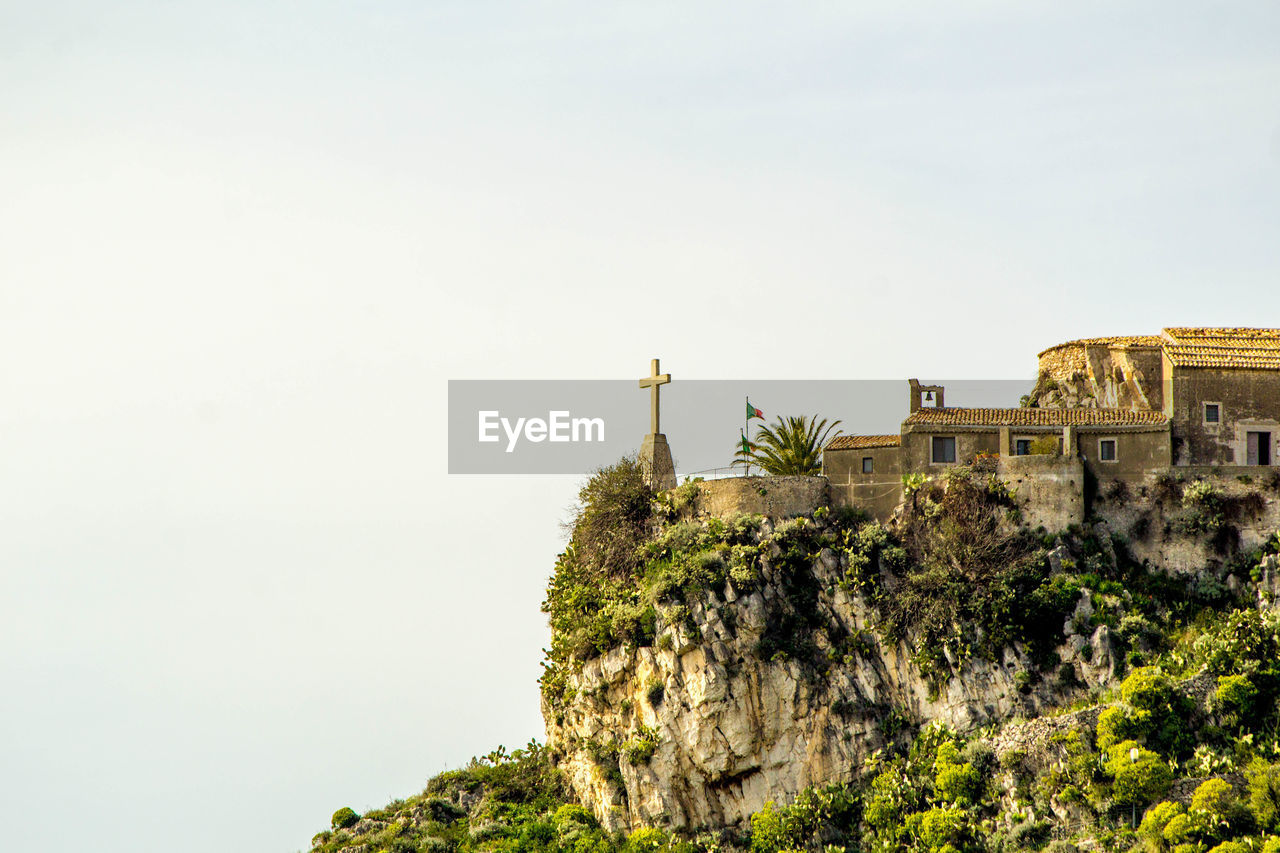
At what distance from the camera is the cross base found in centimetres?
6750

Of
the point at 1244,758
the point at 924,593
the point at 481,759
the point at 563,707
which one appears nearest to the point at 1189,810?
the point at 1244,758

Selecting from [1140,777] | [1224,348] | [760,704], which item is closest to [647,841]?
[760,704]

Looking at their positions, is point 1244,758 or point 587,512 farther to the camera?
point 587,512

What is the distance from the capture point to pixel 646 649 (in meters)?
63.2

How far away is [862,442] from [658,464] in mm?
7167

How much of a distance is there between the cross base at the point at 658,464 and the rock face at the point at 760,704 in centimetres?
592

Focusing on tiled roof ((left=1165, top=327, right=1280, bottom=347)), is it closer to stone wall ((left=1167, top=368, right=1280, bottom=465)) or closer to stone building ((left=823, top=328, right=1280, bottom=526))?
stone building ((left=823, top=328, right=1280, bottom=526))

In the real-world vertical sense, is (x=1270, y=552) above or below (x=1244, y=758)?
above

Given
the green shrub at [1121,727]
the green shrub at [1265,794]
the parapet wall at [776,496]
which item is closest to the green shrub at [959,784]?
the green shrub at [1121,727]

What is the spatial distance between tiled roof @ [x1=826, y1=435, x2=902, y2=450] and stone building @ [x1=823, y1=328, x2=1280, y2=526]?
0.11ft

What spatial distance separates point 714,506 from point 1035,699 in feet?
41.0

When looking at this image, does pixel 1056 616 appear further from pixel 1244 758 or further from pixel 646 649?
pixel 646 649

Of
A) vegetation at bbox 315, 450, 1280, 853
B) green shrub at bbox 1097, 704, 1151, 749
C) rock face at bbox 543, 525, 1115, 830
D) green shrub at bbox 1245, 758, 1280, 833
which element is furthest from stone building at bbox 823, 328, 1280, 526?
green shrub at bbox 1245, 758, 1280, 833

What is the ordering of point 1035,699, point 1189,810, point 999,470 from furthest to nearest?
point 999,470
point 1035,699
point 1189,810
